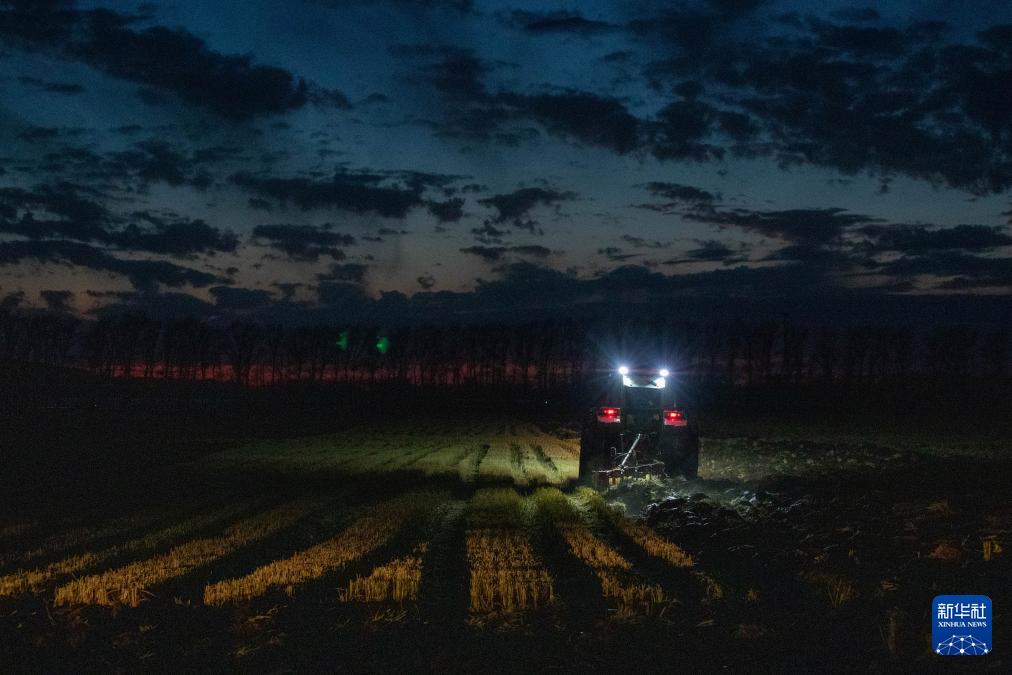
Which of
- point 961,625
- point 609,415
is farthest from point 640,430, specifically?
point 961,625

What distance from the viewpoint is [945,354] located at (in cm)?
13112

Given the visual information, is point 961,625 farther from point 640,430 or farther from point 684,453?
point 640,430

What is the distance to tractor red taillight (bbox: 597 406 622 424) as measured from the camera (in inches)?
953

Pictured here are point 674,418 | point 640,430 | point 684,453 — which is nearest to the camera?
point 674,418

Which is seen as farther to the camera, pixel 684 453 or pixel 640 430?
pixel 640 430

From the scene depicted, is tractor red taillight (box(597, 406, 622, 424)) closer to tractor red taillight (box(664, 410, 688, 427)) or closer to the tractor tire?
tractor red taillight (box(664, 410, 688, 427))

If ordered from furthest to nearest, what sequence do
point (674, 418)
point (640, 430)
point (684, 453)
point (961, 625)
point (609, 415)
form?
point (640, 430), point (684, 453), point (609, 415), point (674, 418), point (961, 625)

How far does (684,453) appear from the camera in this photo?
24.4m

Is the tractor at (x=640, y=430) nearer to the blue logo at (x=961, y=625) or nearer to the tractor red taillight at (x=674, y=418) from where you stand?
the tractor red taillight at (x=674, y=418)

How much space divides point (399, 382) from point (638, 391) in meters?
118

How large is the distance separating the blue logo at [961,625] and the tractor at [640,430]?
14.3m

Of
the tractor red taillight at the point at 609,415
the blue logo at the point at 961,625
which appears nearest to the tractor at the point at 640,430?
the tractor red taillight at the point at 609,415

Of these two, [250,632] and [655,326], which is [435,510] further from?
[655,326]

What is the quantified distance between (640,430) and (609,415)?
1.26 metres
